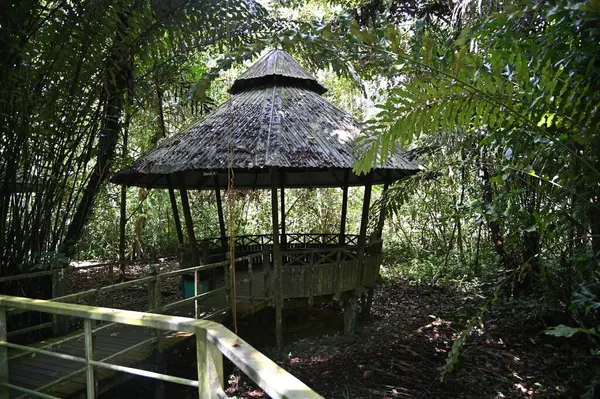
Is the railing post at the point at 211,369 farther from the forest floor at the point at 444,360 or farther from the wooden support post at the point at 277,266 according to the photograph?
the wooden support post at the point at 277,266

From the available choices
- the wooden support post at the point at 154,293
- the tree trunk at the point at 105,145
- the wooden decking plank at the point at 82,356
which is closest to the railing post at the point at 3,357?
the wooden decking plank at the point at 82,356

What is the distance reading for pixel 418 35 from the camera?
352cm

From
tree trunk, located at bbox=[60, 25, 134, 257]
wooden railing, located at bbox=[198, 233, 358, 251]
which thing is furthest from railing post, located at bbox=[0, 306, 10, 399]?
wooden railing, located at bbox=[198, 233, 358, 251]

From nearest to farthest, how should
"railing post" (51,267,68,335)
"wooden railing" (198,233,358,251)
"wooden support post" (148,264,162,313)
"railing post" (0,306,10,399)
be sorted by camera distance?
"railing post" (0,306,10,399) < "wooden support post" (148,264,162,313) < "railing post" (51,267,68,335) < "wooden railing" (198,233,358,251)

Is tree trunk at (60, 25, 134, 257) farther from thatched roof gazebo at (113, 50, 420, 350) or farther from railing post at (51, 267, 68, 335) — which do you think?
thatched roof gazebo at (113, 50, 420, 350)

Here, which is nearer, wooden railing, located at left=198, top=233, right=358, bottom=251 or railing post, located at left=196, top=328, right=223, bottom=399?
railing post, located at left=196, top=328, right=223, bottom=399

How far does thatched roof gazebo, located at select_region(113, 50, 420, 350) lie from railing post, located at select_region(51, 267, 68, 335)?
1.93 metres

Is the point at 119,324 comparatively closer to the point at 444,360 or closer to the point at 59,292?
the point at 59,292

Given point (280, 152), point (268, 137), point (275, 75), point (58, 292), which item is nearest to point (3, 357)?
point (58, 292)

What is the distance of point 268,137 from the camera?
19.5 feet

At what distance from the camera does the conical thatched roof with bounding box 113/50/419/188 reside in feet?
18.6

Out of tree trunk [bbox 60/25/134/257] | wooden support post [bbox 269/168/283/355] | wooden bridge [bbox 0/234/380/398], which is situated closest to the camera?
wooden bridge [bbox 0/234/380/398]

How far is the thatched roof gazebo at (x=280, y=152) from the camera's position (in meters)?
5.73

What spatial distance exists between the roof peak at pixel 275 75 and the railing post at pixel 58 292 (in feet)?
15.8
